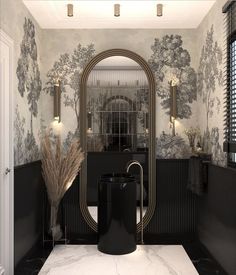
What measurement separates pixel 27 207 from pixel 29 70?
1340mm

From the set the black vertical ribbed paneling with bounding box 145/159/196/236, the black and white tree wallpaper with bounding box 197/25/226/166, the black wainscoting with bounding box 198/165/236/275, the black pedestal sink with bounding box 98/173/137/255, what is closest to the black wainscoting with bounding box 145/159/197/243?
the black vertical ribbed paneling with bounding box 145/159/196/236

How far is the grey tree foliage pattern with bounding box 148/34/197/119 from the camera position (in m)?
3.85

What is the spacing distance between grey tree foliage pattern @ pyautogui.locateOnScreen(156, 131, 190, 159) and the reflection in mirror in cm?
18

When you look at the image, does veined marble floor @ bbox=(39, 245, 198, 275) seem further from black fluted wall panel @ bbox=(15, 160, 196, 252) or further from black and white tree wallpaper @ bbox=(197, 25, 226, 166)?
black and white tree wallpaper @ bbox=(197, 25, 226, 166)

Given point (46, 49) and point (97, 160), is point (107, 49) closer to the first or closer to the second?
point (46, 49)

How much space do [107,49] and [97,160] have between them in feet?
4.15

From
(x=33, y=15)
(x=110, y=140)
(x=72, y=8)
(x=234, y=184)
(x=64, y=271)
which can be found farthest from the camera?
(x=110, y=140)

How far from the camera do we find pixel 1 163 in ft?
8.73

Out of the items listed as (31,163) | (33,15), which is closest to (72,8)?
(33,15)

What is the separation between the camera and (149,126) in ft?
12.5

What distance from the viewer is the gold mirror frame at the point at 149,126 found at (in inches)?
149

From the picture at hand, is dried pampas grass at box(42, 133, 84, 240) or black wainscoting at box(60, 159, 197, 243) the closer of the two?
dried pampas grass at box(42, 133, 84, 240)

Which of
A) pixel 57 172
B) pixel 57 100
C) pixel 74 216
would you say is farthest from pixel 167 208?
pixel 57 100

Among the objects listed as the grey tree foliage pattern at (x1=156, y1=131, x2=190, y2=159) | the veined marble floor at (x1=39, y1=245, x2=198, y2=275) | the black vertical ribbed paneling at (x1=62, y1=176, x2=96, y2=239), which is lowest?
the veined marble floor at (x1=39, y1=245, x2=198, y2=275)
